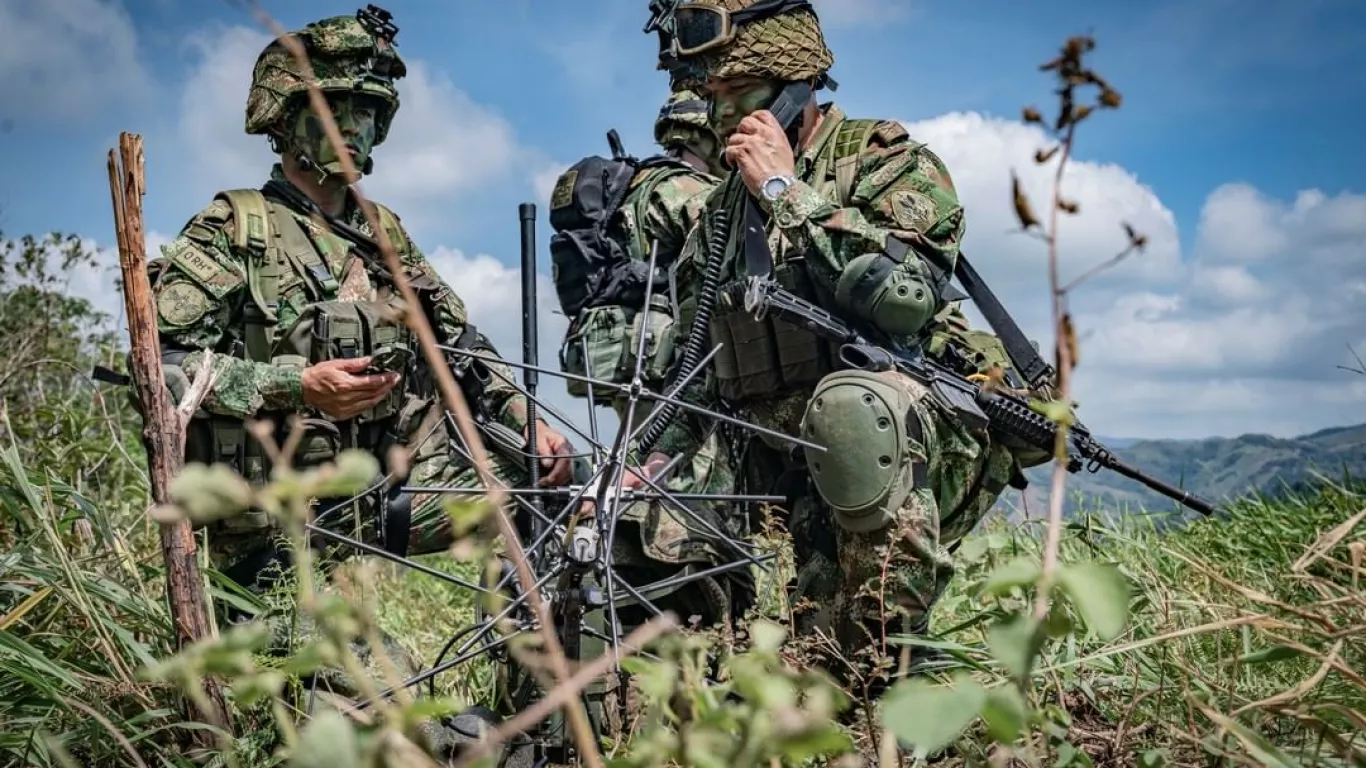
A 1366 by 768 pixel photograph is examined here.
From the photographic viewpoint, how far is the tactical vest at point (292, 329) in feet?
13.1

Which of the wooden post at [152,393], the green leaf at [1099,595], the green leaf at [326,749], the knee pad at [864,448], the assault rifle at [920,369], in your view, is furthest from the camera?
the assault rifle at [920,369]

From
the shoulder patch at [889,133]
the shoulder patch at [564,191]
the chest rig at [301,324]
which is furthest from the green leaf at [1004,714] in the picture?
the shoulder patch at [564,191]

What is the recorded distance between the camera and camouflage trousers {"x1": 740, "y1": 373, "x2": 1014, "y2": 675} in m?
3.49

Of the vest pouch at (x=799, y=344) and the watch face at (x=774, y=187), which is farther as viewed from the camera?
the vest pouch at (x=799, y=344)

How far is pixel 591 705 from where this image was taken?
3408 millimetres

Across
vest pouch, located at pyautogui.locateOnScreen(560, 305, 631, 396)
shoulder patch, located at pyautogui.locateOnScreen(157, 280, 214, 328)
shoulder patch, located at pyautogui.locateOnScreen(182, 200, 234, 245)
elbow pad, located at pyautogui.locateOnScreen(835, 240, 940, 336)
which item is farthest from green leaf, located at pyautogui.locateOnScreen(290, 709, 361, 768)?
vest pouch, located at pyautogui.locateOnScreen(560, 305, 631, 396)

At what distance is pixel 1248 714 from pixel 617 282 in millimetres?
3335

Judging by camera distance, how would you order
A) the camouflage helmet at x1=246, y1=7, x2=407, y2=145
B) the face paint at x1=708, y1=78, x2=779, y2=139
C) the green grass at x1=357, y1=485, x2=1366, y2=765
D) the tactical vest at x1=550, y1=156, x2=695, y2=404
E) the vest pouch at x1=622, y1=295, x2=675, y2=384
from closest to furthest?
1. the green grass at x1=357, y1=485, x2=1366, y2=765
2. the face paint at x1=708, y1=78, x2=779, y2=139
3. the camouflage helmet at x1=246, y1=7, x2=407, y2=145
4. the vest pouch at x1=622, y1=295, x2=675, y2=384
5. the tactical vest at x1=550, y1=156, x2=695, y2=404

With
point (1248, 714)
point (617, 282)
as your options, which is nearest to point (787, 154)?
point (617, 282)

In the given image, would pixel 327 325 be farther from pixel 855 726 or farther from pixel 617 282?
pixel 855 726

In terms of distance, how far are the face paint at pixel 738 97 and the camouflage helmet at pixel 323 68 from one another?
1258 millimetres

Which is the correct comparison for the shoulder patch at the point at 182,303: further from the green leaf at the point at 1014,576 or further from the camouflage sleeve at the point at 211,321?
the green leaf at the point at 1014,576

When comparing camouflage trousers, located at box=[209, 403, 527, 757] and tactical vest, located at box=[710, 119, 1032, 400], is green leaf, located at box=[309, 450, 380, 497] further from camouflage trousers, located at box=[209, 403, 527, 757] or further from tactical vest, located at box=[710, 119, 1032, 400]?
tactical vest, located at box=[710, 119, 1032, 400]

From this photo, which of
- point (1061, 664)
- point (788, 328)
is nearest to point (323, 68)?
point (788, 328)
